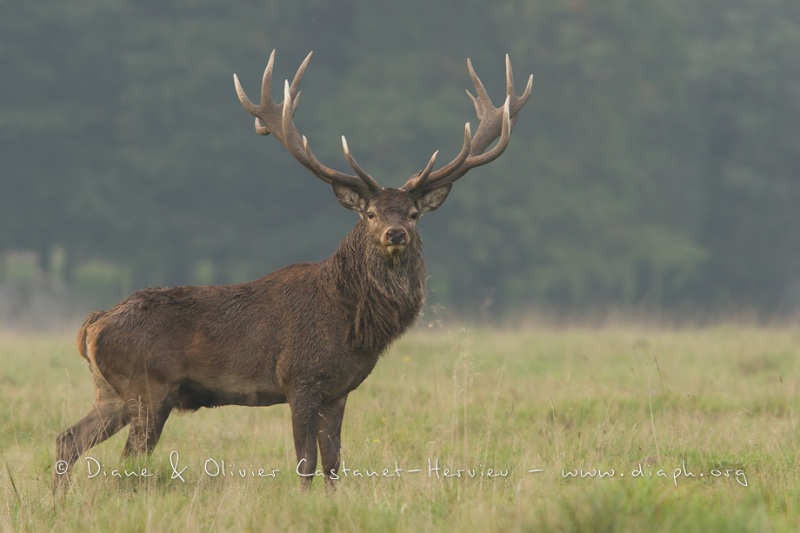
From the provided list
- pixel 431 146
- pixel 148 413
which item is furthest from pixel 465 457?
pixel 431 146

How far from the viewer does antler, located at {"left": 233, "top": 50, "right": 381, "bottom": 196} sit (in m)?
7.41

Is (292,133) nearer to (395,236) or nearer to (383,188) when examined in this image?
(383,188)

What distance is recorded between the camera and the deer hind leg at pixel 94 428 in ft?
23.0

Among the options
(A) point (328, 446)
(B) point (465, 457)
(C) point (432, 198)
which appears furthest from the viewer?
(C) point (432, 198)

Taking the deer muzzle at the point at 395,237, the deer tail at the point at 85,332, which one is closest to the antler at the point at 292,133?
the deer muzzle at the point at 395,237

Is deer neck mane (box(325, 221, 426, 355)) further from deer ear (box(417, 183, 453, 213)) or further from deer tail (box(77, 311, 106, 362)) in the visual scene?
deer tail (box(77, 311, 106, 362))

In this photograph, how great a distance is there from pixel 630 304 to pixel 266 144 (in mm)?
9550

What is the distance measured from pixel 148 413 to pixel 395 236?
5.79 feet

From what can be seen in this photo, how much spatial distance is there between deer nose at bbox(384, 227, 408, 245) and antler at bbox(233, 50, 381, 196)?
1.31 feet

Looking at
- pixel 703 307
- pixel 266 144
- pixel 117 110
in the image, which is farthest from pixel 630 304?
pixel 117 110

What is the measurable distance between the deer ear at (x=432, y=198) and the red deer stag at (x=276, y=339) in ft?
0.29

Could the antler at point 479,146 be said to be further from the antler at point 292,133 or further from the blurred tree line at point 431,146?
the blurred tree line at point 431,146

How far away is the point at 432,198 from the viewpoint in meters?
7.61

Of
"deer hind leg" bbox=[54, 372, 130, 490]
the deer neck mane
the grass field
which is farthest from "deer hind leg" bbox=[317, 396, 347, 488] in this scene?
"deer hind leg" bbox=[54, 372, 130, 490]
